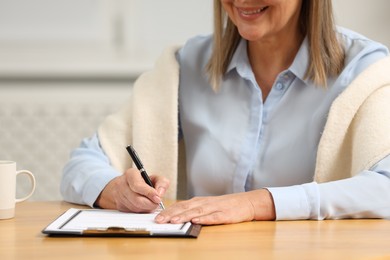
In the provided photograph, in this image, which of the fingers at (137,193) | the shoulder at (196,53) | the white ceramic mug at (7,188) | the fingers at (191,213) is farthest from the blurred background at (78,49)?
the fingers at (191,213)

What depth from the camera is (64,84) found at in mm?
3281

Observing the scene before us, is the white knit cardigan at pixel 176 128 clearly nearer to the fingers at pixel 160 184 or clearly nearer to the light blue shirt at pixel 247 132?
the light blue shirt at pixel 247 132

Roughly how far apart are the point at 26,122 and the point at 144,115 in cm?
134

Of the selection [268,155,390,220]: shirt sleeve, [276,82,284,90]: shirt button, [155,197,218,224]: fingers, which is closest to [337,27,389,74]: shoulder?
[276,82,284,90]: shirt button

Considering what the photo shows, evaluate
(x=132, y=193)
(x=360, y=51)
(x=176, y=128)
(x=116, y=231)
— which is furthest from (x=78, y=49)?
(x=116, y=231)

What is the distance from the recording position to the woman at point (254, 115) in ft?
5.96

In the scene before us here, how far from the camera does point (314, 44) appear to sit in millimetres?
1984

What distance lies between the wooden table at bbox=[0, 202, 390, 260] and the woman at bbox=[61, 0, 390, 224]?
7.5 inches

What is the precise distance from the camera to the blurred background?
10.6 feet

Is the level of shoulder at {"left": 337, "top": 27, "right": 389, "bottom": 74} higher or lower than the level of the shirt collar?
higher

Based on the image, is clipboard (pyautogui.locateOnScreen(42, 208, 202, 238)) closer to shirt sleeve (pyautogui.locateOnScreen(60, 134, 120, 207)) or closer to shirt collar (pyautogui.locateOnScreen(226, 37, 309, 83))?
shirt sleeve (pyautogui.locateOnScreen(60, 134, 120, 207))

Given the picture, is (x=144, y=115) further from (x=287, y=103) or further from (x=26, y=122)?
(x=26, y=122)

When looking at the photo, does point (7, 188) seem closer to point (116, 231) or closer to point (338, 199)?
point (116, 231)

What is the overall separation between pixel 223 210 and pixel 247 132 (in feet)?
1.49
